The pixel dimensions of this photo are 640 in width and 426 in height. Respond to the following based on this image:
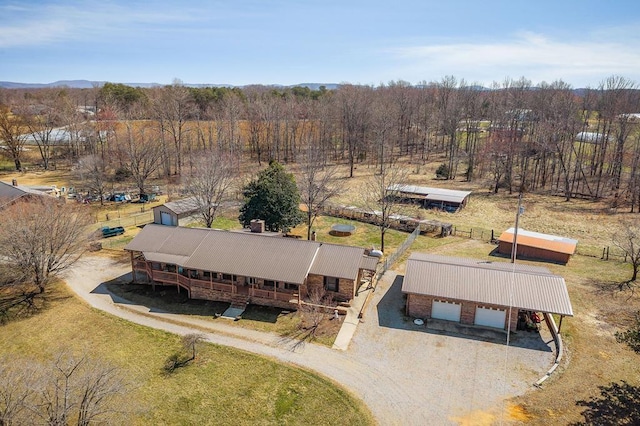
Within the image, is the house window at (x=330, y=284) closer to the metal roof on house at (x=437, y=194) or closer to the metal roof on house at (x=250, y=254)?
the metal roof on house at (x=250, y=254)

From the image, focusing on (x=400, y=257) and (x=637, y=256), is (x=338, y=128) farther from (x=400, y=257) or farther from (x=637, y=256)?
(x=637, y=256)

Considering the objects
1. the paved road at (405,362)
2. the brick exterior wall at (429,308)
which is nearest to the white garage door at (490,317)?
the brick exterior wall at (429,308)

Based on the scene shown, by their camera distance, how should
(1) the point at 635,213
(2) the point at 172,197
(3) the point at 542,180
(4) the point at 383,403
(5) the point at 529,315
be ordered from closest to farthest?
(4) the point at 383,403 < (5) the point at 529,315 < (1) the point at 635,213 < (2) the point at 172,197 < (3) the point at 542,180

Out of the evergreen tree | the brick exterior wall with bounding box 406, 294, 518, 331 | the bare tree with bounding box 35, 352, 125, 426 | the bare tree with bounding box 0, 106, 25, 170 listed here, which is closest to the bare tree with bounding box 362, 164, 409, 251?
the evergreen tree

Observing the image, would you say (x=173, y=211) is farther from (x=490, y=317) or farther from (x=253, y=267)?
(x=490, y=317)

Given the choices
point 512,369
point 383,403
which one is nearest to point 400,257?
point 512,369

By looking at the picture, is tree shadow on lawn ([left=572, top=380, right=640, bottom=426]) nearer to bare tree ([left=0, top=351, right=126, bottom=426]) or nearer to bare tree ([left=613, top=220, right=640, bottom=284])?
bare tree ([left=613, top=220, right=640, bottom=284])
